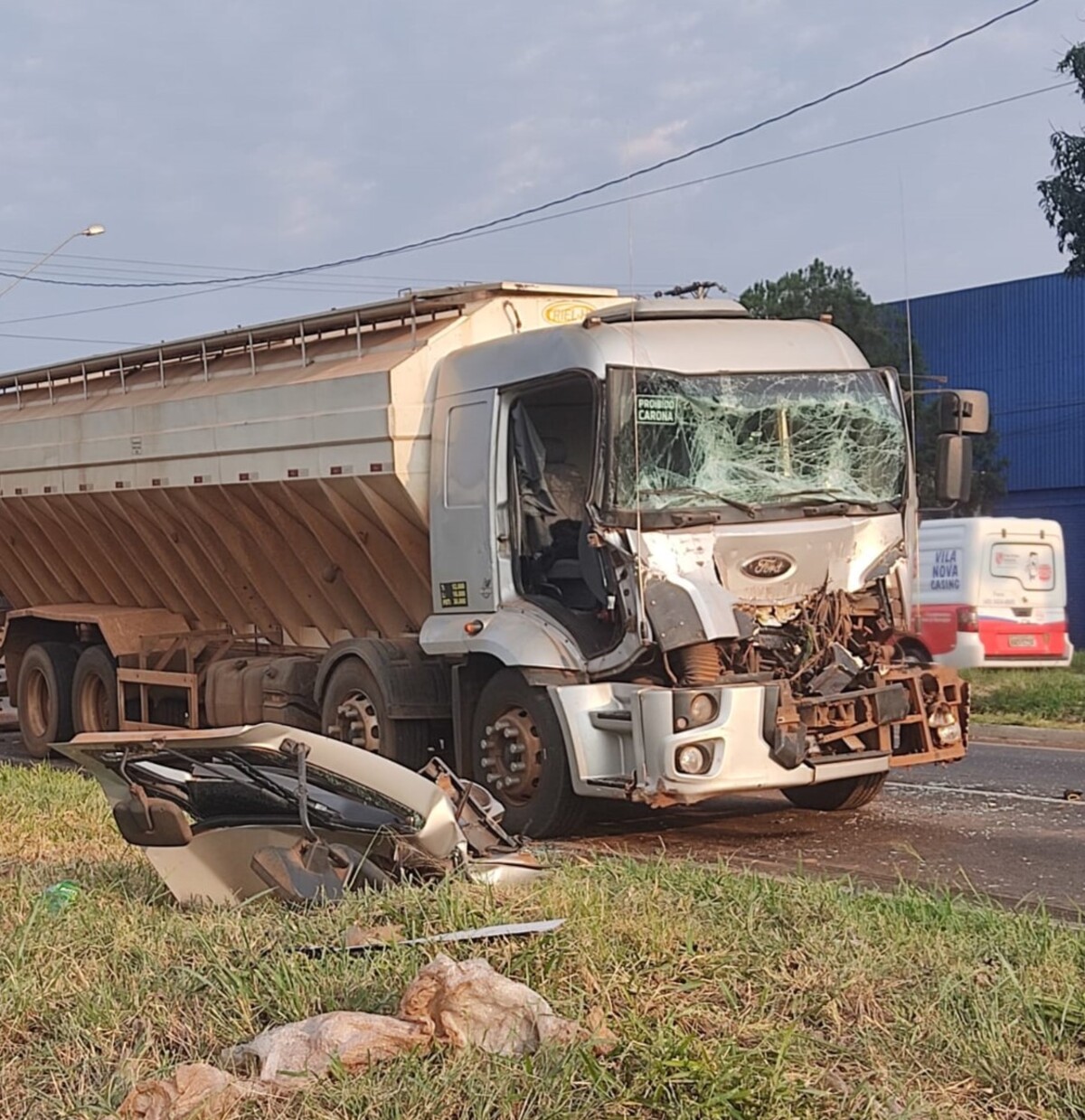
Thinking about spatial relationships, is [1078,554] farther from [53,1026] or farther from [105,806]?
[53,1026]

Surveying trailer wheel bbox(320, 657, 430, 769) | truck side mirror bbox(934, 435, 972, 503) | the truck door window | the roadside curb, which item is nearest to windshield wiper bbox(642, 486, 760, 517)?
the truck door window

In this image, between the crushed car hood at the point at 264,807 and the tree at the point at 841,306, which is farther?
the tree at the point at 841,306

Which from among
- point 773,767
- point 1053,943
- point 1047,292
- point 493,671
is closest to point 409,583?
point 493,671

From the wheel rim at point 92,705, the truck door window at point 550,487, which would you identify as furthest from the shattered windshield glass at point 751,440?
the wheel rim at point 92,705

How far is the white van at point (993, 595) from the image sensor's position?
68.8 ft

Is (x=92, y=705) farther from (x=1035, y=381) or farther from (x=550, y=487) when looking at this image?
(x=1035, y=381)

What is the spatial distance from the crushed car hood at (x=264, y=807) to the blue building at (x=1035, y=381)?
1320 inches

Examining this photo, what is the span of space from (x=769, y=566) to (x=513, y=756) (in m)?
1.83

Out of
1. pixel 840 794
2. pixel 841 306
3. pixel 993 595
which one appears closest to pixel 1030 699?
pixel 993 595

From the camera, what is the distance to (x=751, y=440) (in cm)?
996

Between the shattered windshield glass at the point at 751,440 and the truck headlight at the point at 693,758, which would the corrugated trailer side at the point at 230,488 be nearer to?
the shattered windshield glass at the point at 751,440

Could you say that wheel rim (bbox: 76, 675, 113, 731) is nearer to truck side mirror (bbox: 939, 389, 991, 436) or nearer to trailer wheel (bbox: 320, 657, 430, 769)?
trailer wheel (bbox: 320, 657, 430, 769)

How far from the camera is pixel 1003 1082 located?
446 cm

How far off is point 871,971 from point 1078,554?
3527 cm
